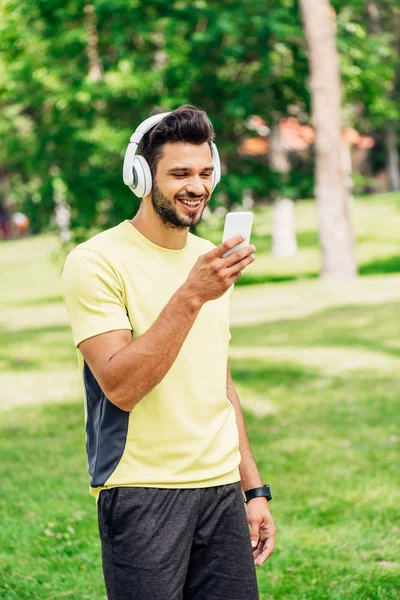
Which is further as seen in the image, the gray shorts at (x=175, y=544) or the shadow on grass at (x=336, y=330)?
the shadow on grass at (x=336, y=330)

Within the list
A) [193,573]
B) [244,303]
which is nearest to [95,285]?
[193,573]

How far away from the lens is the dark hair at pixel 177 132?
10.2 ft

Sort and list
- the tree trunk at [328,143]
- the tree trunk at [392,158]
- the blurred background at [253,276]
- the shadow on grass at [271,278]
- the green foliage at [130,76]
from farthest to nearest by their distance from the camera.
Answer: the tree trunk at [392,158]
the shadow on grass at [271,278]
the green foliage at [130,76]
the tree trunk at [328,143]
the blurred background at [253,276]

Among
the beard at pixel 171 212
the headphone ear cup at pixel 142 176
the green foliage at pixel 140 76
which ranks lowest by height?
the beard at pixel 171 212

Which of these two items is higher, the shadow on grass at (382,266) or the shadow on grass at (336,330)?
the shadow on grass at (336,330)

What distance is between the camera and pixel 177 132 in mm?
3094

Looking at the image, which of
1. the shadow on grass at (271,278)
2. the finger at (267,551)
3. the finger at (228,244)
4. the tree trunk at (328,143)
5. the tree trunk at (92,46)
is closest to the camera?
the finger at (228,244)

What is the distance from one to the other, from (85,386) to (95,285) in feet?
1.17

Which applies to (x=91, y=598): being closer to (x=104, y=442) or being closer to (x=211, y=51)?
(x=104, y=442)

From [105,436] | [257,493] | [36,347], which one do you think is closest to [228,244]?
[105,436]

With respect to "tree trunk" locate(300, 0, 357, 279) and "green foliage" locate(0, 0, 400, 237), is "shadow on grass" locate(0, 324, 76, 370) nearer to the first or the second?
"green foliage" locate(0, 0, 400, 237)

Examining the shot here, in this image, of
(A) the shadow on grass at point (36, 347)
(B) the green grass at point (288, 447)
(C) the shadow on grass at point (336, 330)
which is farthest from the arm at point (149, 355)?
(A) the shadow on grass at point (36, 347)

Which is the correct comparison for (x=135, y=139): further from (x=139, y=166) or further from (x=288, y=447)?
(x=288, y=447)

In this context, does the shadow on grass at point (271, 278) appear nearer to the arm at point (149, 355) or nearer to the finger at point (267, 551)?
the finger at point (267, 551)
